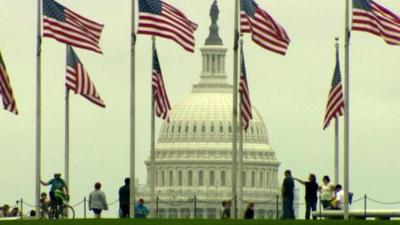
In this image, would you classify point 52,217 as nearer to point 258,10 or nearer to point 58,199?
point 58,199

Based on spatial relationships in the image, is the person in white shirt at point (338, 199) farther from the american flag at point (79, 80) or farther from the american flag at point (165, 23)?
the american flag at point (79, 80)

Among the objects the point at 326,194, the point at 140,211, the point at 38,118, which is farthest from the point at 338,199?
the point at 38,118

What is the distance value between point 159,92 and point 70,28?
6193mm

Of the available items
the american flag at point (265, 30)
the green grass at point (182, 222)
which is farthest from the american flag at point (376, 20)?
the green grass at point (182, 222)

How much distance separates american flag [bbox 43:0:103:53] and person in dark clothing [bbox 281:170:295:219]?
7.52 meters

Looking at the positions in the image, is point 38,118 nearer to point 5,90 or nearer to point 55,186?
point 5,90

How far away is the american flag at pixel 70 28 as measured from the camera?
84.6 meters

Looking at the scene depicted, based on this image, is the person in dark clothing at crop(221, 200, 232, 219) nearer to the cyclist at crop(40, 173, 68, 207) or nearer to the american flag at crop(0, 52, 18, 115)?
the cyclist at crop(40, 173, 68, 207)

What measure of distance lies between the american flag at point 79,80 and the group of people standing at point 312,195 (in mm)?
8102

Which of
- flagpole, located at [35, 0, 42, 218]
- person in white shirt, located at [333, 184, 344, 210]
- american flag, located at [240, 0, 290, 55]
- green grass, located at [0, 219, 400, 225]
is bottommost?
green grass, located at [0, 219, 400, 225]

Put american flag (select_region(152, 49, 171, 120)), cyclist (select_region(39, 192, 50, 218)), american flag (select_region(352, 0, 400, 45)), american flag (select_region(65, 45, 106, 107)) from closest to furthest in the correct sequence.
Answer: american flag (select_region(352, 0, 400, 45))
cyclist (select_region(39, 192, 50, 218))
american flag (select_region(65, 45, 106, 107))
american flag (select_region(152, 49, 171, 120))

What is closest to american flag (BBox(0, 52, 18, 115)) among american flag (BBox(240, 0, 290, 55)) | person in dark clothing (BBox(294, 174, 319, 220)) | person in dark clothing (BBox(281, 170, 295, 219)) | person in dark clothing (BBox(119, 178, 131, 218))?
person in dark clothing (BBox(119, 178, 131, 218))

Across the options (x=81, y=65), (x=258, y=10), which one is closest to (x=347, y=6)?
(x=258, y=10)

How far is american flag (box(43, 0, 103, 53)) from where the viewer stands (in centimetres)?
8462
